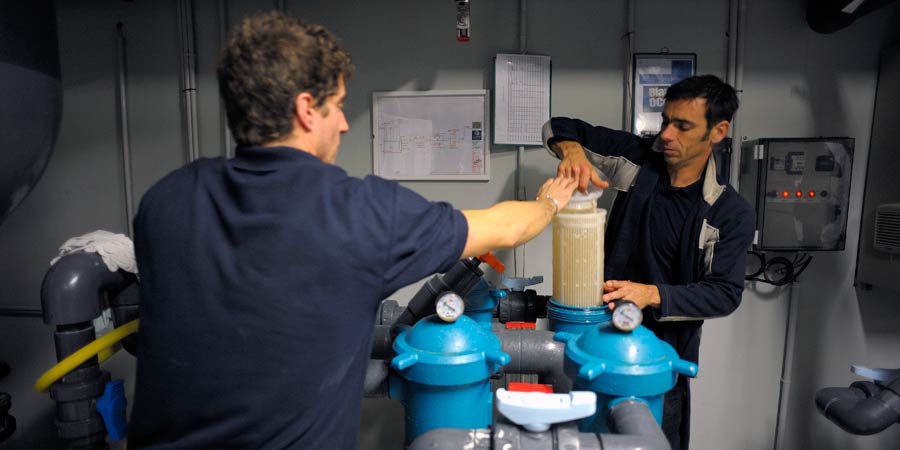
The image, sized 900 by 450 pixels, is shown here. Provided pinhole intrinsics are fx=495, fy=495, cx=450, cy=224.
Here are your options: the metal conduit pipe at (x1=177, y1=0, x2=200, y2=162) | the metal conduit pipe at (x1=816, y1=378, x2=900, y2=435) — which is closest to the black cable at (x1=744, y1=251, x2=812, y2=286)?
the metal conduit pipe at (x1=816, y1=378, x2=900, y2=435)

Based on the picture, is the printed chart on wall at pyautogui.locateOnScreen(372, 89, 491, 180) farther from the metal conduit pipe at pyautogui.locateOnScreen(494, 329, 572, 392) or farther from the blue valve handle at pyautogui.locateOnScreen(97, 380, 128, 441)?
the blue valve handle at pyautogui.locateOnScreen(97, 380, 128, 441)

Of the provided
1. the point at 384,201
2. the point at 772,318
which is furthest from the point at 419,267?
the point at 772,318

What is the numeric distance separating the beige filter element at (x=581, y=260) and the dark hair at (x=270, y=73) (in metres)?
0.68

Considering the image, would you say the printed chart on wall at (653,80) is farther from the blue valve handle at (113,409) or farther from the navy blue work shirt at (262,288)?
the blue valve handle at (113,409)

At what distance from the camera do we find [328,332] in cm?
77

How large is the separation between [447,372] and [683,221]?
3.20 ft

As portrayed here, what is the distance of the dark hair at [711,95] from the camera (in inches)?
58.2

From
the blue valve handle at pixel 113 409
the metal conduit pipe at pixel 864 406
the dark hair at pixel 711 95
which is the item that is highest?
the dark hair at pixel 711 95

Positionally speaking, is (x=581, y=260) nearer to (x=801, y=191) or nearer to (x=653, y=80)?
(x=653, y=80)

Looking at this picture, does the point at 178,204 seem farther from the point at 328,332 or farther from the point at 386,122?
the point at 386,122

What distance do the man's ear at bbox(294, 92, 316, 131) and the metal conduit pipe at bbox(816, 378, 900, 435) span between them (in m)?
1.66

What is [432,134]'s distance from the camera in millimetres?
1988

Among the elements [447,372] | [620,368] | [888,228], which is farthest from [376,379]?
[888,228]

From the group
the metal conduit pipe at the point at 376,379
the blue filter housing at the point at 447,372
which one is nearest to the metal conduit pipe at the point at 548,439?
the blue filter housing at the point at 447,372
